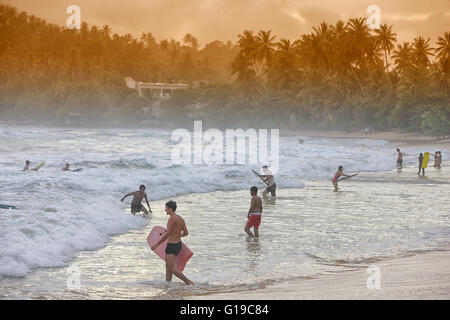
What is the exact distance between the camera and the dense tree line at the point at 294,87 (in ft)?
255

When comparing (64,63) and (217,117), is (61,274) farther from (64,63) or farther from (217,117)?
(64,63)

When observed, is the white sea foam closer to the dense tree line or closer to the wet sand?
the wet sand

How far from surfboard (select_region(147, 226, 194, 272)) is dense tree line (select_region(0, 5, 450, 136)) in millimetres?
56501

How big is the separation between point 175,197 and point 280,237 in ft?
32.4

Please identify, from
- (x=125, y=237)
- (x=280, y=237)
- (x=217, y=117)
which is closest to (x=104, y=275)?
(x=125, y=237)

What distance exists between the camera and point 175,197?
2553 centimetres

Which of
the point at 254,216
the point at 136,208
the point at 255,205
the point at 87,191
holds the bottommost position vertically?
the point at 136,208

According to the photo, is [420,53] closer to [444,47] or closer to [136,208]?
[444,47]

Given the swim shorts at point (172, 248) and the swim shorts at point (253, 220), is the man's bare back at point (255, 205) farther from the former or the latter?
the swim shorts at point (172, 248)

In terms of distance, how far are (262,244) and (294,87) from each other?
83.3m

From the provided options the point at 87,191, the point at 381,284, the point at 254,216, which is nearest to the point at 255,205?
the point at 254,216

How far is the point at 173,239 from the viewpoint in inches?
454

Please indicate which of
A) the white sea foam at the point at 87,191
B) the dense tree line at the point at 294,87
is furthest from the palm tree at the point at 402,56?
the white sea foam at the point at 87,191

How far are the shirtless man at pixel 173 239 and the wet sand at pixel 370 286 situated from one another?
98 cm
